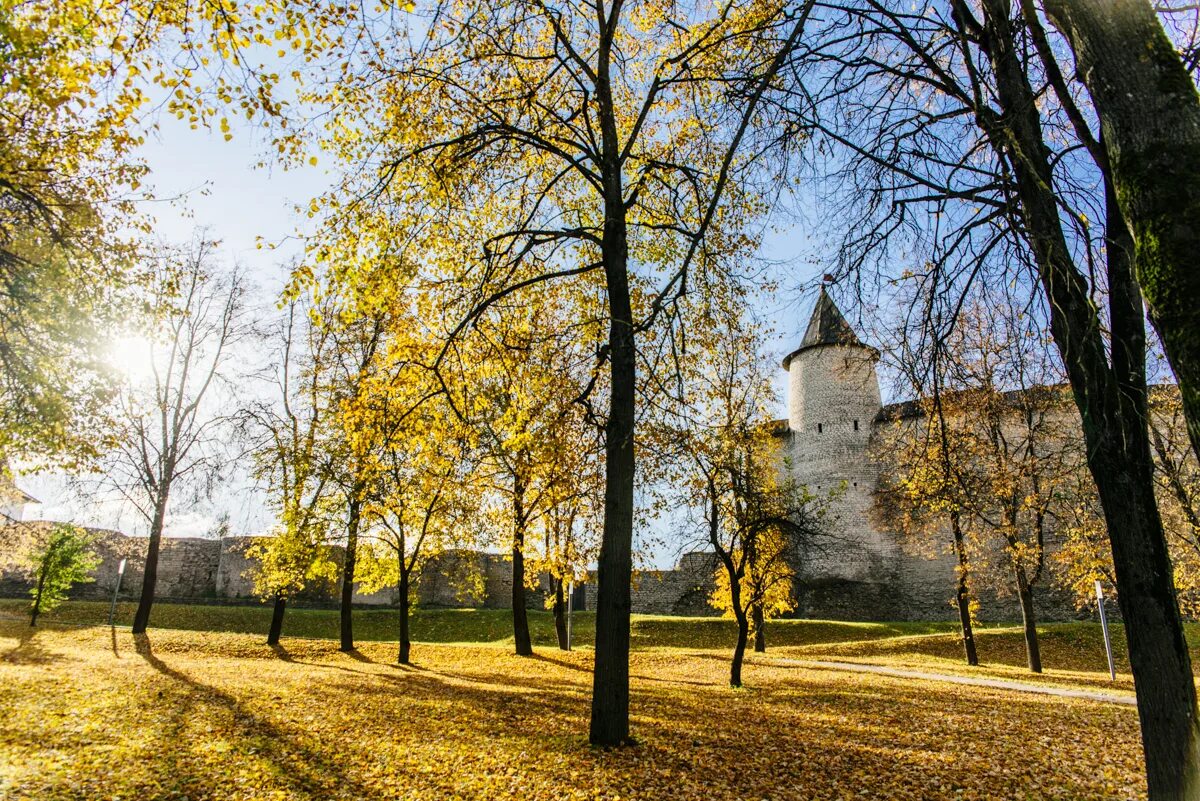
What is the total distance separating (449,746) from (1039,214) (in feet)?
22.5

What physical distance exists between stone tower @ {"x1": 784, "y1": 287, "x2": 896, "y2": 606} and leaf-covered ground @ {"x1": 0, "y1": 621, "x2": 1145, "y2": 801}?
1790cm

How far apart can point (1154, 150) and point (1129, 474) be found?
7.87 ft

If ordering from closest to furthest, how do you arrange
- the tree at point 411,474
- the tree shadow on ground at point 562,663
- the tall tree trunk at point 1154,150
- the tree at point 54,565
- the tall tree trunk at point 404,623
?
the tall tree trunk at point 1154,150 → the tree at point 411,474 → the tree shadow on ground at point 562,663 → the tall tree trunk at point 404,623 → the tree at point 54,565

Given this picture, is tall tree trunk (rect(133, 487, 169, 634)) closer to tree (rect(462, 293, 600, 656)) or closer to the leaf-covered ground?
the leaf-covered ground

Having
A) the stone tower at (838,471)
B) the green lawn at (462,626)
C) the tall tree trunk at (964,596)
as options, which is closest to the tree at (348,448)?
the green lawn at (462,626)

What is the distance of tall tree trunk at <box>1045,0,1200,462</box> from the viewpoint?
235 centimetres

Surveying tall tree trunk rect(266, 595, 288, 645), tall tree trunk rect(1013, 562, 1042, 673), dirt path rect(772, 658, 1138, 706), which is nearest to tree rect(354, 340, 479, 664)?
tall tree trunk rect(266, 595, 288, 645)

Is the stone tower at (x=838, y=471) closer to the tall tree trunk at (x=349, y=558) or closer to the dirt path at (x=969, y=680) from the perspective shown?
the dirt path at (x=969, y=680)

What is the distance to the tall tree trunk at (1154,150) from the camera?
92.5 inches

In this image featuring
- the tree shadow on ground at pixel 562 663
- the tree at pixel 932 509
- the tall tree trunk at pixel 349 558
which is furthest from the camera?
the tall tree trunk at pixel 349 558

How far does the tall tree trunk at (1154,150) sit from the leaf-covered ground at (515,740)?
440 cm

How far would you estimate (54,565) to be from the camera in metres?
20.5

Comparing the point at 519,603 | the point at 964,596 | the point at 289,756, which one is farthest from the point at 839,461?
the point at 289,756

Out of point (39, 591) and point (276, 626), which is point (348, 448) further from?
point (39, 591)
